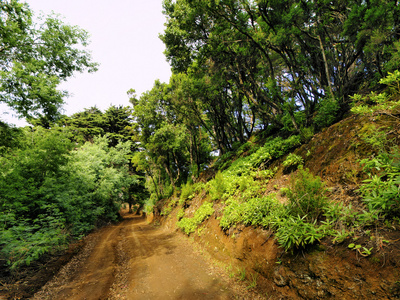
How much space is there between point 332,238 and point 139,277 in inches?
219

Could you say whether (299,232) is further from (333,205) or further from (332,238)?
(333,205)

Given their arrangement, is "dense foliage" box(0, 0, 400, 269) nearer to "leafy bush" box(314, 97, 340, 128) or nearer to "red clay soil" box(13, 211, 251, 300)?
Result: "leafy bush" box(314, 97, 340, 128)

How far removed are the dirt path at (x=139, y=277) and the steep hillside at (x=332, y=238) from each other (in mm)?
890

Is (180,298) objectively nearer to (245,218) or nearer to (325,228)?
(245,218)

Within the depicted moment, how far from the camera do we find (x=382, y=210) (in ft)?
9.46

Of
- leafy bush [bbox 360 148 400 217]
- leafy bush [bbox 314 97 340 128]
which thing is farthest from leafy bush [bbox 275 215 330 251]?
leafy bush [bbox 314 97 340 128]

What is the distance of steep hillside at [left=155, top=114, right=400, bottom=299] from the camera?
104 inches

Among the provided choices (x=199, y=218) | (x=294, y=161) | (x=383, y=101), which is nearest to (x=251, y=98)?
(x=294, y=161)

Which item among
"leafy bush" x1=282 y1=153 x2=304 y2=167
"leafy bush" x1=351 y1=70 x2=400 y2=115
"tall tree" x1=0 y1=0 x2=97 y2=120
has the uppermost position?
"tall tree" x1=0 y1=0 x2=97 y2=120

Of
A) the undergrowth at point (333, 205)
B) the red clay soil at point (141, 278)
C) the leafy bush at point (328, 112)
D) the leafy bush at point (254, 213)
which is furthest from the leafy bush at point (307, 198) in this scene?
the leafy bush at point (328, 112)

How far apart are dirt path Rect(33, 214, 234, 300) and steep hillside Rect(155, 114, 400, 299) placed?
0.89 metres

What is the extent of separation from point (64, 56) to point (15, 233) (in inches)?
311

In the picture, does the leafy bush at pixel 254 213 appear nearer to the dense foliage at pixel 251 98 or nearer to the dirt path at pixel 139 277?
the dense foliage at pixel 251 98

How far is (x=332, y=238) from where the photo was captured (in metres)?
3.27
